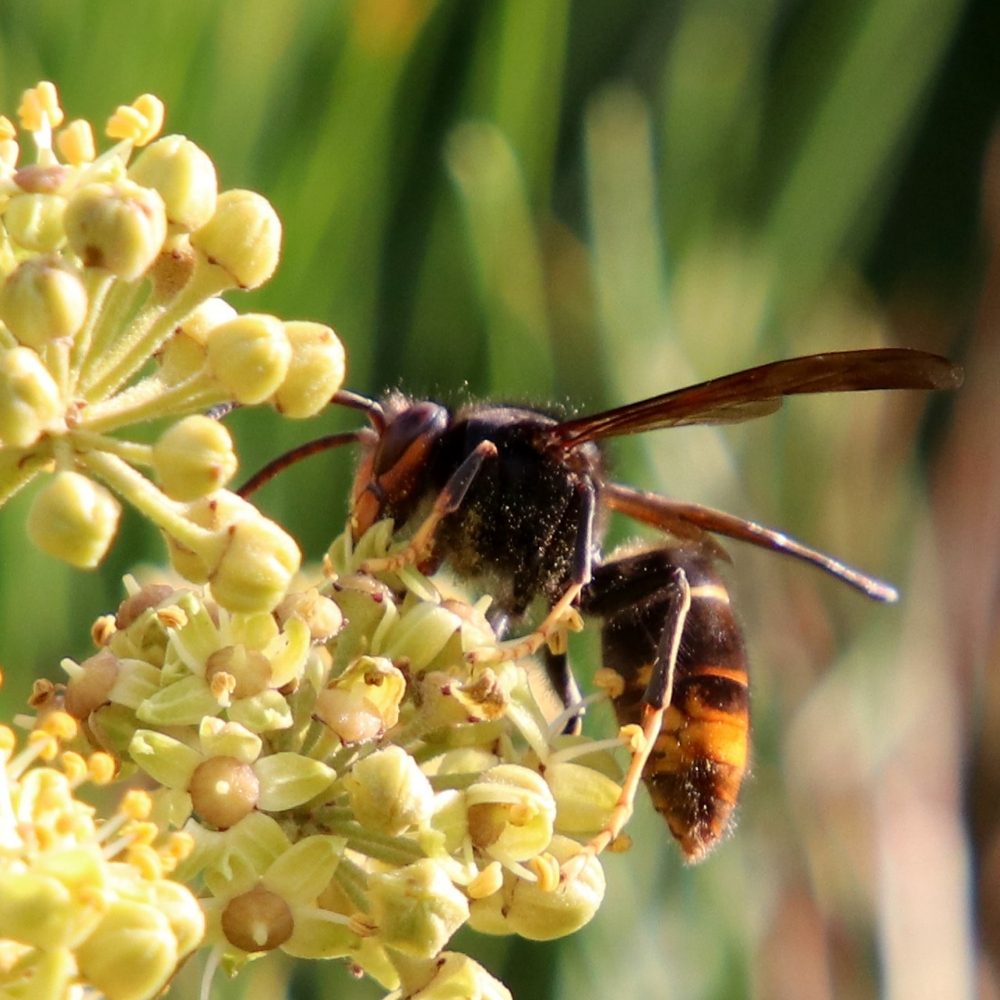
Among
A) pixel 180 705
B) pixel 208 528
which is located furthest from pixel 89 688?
pixel 208 528

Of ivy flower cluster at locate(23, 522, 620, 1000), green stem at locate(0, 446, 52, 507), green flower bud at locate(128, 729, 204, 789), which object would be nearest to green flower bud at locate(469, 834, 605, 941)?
ivy flower cluster at locate(23, 522, 620, 1000)

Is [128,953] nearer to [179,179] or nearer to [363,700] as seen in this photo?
[363,700]

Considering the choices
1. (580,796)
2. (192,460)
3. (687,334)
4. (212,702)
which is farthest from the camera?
(687,334)

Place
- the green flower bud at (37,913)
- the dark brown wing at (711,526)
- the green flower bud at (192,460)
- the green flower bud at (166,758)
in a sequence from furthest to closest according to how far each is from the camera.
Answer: the dark brown wing at (711,526) < the green flower bud at (166,758) < the green flower bud at (192,460) < the green flower bud at (37,913)

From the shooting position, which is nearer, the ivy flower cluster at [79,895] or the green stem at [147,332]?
the ivy flower cluster at [79,895]

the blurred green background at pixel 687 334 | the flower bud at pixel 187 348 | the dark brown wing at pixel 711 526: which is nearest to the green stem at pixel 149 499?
the flower bud at pixel 187 348

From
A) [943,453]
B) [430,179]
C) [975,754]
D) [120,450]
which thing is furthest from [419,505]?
[943,453]

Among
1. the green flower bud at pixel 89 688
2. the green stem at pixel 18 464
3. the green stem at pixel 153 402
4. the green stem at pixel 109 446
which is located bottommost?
the green flower bud at pixel 89 688

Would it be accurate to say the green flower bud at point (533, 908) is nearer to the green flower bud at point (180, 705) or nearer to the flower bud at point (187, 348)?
the green flower bud at point (180, 705)
